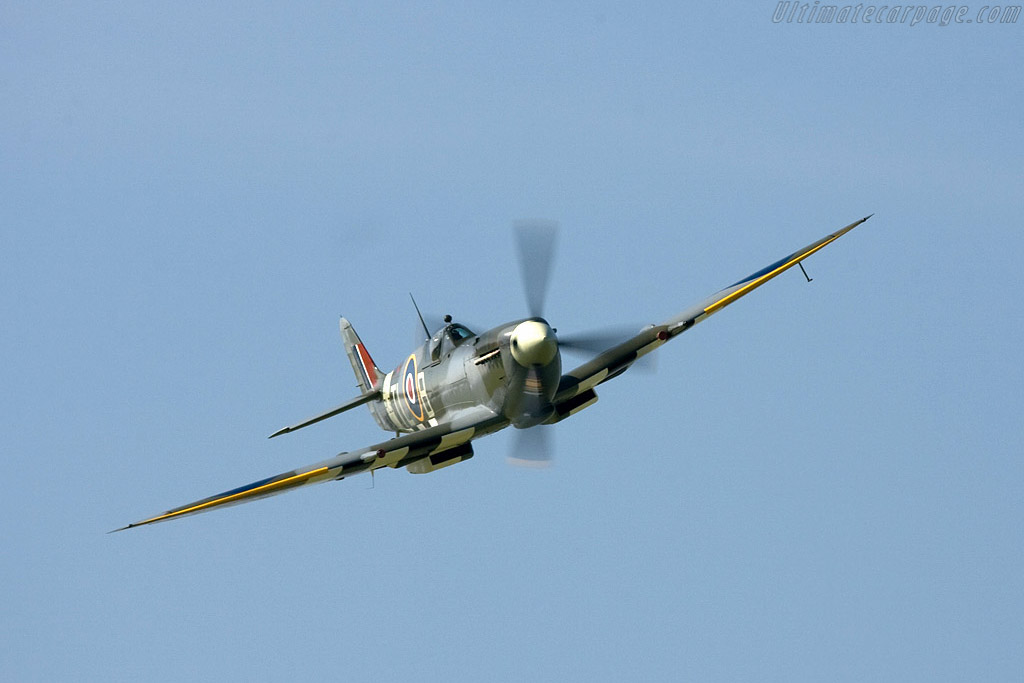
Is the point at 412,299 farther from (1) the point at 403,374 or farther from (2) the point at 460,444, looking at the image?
(2) the point at 460,444

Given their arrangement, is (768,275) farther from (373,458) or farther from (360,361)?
(360,361)

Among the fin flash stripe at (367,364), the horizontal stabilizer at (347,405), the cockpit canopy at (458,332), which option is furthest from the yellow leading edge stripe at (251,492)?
the fin flash stripe at (367,364)

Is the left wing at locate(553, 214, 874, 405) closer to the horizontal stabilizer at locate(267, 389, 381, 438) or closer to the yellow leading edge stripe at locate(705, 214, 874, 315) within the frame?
the yellow leading edge stripe at locate(705, 214, 874, 315)

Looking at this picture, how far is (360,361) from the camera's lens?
38.7 meters

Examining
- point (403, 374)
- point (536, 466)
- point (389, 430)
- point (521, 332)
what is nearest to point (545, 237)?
point (521, 332)

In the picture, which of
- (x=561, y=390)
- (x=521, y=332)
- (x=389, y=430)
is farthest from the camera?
(x=389, y=430)

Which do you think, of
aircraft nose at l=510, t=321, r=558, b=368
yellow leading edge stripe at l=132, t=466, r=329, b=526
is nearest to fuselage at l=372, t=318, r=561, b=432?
aircraft nose at l=510, t=321, r=558, b=368

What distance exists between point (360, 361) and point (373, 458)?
38.5 ft

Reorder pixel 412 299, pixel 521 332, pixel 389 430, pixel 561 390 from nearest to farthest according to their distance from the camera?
1. pixel 521 332
2. pixel 561 390
3. pixel 412 299
4. pixel 389 430

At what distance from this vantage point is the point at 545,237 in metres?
26.5

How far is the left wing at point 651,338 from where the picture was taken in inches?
1120

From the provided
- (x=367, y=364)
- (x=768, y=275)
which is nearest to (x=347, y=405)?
(x=367, y=364)

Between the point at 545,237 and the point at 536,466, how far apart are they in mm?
4415

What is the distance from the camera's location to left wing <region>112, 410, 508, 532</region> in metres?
26.7
